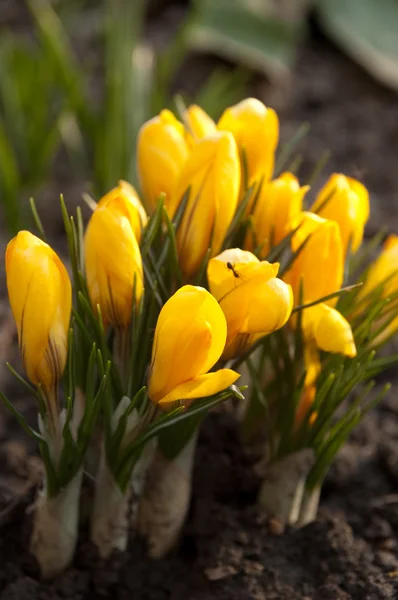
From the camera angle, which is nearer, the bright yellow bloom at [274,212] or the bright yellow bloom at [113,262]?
the bright yellow bloom at [113,262]

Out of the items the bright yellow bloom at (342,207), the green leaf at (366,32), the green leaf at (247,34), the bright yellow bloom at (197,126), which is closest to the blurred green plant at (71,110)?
the green leaf at (247,34)

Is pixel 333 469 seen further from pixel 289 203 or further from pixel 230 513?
pixel 289 203

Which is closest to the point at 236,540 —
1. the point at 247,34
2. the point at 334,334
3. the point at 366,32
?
the point at 334,334

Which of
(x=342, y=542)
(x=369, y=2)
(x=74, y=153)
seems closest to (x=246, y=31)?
(x=369, y=2)

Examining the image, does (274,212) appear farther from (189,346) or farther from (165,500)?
(165,500)

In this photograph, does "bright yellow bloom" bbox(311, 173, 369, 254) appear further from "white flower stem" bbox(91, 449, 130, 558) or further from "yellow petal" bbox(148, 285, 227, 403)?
"white flower stem" bbox(91, 449, 130, 558)

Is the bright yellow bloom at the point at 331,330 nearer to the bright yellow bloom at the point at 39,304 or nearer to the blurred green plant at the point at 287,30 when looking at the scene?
the bright yellow bloom at the point at 39,304

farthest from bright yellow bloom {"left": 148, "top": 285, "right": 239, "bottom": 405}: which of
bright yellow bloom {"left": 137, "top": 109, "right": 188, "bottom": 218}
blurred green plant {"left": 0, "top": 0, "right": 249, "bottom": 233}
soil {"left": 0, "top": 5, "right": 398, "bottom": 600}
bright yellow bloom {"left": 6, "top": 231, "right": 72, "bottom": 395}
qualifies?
blurred green plant {"left": 0, "top": 0, "right": 249, "bottom": 233}

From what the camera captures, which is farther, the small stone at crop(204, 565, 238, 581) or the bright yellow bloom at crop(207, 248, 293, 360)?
the small stone at crop(204, 565, 238, 581)
